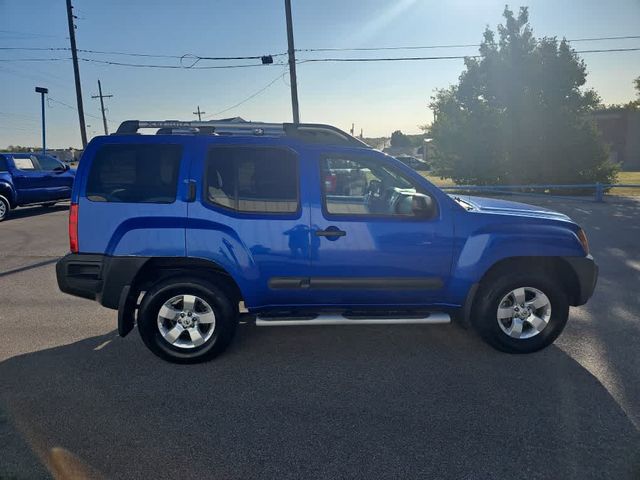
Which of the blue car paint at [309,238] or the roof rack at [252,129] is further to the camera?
Answer: the roof rack at [252,129]

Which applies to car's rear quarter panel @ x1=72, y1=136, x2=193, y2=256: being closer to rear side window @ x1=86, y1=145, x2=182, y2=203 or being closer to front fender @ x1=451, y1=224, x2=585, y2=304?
rear side window @ x1=86, y1=145, x2=182, y2=203

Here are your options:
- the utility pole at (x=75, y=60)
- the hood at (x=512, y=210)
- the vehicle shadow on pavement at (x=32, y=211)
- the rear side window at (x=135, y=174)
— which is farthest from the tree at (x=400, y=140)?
the rear side window at (x=135, y=174)

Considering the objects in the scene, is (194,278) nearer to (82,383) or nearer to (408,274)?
(82,383)

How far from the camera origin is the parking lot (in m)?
2.31

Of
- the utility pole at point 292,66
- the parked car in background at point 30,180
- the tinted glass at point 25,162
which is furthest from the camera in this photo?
the utility pole at point 292,66

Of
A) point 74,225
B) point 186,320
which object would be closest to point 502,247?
point 186,320

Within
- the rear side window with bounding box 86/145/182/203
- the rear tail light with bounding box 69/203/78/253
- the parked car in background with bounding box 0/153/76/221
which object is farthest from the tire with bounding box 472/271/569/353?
the parked car in background with bounding box 0/153/76/221

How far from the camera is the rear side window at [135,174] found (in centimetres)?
328

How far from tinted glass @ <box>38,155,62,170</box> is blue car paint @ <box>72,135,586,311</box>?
1135cm

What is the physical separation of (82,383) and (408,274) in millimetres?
2743

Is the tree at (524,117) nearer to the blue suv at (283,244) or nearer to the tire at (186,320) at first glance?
the blue suv at (283,244)

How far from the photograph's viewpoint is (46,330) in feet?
13.6

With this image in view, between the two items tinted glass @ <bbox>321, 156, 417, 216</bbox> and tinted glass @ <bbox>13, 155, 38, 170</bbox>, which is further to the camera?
tinted glass @ <bbox>13, 155, 38, 170</bbox>

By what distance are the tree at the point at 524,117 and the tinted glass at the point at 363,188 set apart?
52.9 ft
